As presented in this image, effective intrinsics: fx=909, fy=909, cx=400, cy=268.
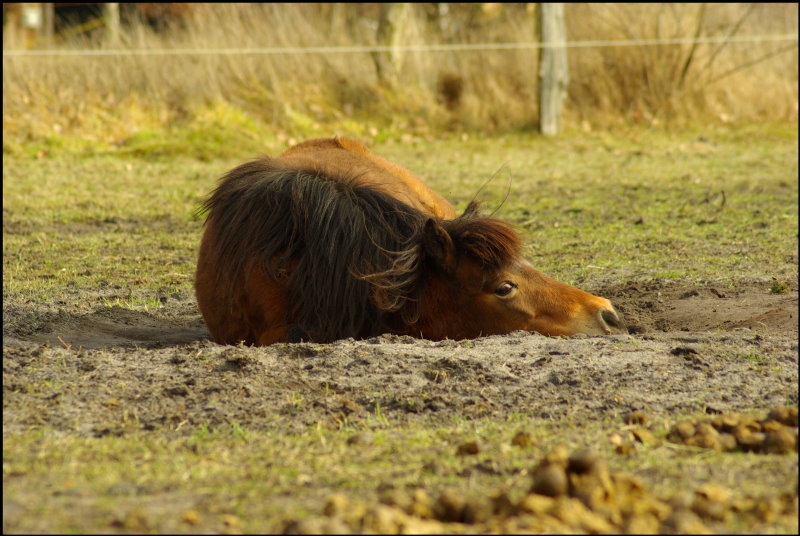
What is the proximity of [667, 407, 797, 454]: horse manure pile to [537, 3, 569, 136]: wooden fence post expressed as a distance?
32.2 feet

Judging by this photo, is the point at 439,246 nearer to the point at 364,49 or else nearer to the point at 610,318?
the point at 610,318

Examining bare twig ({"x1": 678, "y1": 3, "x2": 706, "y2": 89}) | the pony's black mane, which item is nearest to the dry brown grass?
bare twig ({"x1": 678, "y1": 3, "x2": 706, "y2": 89})

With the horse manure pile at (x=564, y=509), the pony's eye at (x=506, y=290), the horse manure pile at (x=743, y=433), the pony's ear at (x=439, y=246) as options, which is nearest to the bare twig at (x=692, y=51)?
the pony's eye at (x=506, y=290)

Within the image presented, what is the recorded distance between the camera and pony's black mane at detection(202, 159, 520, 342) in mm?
3857

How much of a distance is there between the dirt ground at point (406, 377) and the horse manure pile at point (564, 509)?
33.6 inches

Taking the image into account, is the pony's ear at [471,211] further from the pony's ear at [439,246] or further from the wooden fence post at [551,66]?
the wooden fence post at [551,66]

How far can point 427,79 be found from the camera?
43.1 ft

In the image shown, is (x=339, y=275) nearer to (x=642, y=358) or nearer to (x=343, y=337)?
(x=343, y=337)

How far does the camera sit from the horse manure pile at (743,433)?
251 centimetres

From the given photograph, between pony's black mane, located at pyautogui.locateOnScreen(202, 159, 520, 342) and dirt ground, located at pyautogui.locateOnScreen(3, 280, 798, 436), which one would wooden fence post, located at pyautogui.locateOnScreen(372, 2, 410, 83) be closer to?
pony's black mane, located at pyautogui.locateOnScreen(202, 159, 520, 342)

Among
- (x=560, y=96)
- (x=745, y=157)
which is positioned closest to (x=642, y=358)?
(x=745, y=157)

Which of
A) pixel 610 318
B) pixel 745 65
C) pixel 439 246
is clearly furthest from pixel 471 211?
pixel 745 65

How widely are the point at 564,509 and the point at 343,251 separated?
80.1 inches

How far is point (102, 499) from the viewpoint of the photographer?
2203 mm
